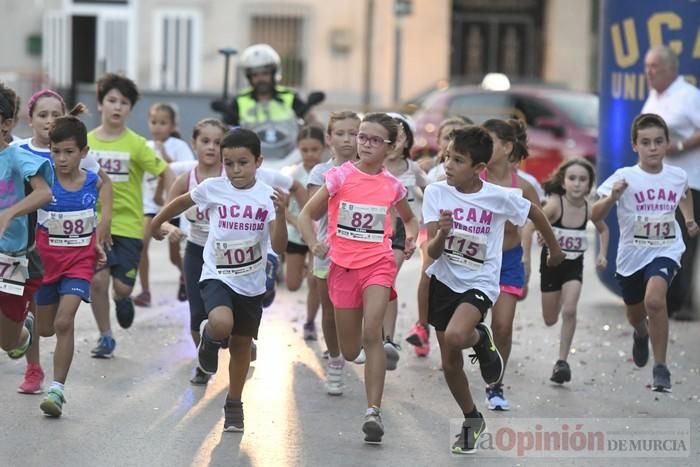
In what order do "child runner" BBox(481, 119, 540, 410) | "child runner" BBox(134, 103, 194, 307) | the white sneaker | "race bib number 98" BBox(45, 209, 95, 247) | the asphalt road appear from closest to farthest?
the asphalt road < "race bib number 98" BBox(45, 209, 95, 247) < "child runner" BBox(481, 119, 540, 410) < the white sneaker < "child runner" BBox(134, 103, 194, 307)

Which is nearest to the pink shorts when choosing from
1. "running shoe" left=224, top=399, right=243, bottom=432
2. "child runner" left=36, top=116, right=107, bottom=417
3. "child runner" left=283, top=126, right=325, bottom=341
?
"running shoe" left=224, top=399, right=243, bottom=432

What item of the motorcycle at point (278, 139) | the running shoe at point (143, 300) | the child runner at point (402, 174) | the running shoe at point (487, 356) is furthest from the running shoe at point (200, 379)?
the motorcycle at point (278, 139)

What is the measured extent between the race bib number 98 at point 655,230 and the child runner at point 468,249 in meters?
1.83

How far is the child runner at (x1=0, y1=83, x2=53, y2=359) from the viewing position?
8430mm

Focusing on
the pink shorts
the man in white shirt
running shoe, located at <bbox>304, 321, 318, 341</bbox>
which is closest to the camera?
the pink shorts

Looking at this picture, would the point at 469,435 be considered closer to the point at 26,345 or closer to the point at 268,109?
the point at 26,345

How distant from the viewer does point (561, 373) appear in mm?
10383

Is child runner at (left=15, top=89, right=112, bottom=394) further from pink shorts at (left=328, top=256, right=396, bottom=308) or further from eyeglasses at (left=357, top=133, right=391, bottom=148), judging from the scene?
eyeglasses at (left=357, top=133, right=391, bottom=148)

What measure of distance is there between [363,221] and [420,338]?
2.52 metres

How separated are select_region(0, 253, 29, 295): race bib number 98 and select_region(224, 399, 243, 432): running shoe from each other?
1196 millimetres

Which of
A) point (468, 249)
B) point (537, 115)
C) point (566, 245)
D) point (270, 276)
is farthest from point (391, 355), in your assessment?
point (537, 115)

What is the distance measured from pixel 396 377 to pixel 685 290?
369 cm

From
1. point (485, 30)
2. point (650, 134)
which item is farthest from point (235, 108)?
point (485, 30)

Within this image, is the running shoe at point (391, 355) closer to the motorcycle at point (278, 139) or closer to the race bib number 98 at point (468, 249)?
the race bib number 98 at point (468, 249)
